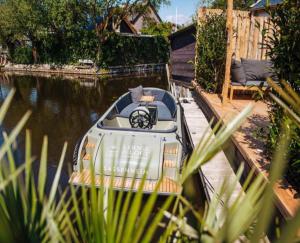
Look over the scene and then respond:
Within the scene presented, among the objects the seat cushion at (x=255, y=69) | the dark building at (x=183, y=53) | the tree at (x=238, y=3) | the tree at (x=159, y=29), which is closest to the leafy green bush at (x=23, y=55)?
the tree at (x=159, y=29)

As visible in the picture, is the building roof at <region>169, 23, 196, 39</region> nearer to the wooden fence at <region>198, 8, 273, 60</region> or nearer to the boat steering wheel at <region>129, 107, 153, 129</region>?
the wooden fence at <region>198, 8, 273, 60</region>

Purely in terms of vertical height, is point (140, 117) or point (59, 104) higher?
point (140, 117)

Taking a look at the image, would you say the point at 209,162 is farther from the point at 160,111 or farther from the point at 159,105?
the point at 159,105

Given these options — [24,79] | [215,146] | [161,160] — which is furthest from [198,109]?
[24,79]

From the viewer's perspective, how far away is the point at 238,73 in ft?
32.1

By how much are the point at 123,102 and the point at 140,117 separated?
251 cm

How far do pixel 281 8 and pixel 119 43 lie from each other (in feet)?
80.9

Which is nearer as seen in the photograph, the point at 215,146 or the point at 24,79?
the point at 215,146

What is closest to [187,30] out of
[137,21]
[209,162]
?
[209,162]

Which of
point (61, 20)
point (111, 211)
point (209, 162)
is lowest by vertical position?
point (209, 162)

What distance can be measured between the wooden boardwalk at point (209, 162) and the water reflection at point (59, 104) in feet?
11.4

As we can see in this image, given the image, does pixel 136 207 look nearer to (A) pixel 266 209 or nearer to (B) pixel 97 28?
(A) pixel 266 209

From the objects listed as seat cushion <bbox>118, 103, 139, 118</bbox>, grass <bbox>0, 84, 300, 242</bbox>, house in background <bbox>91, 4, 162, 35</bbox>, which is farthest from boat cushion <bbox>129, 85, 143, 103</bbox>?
house in background <bbox>91, 4, 162, 35</bbox>

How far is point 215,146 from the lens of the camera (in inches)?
39.7
